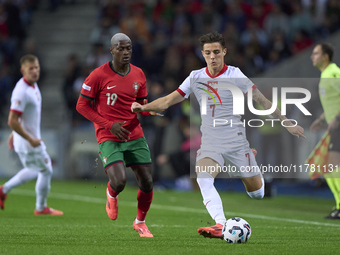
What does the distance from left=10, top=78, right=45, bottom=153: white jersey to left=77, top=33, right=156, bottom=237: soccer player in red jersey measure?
Result: 2.37 metres

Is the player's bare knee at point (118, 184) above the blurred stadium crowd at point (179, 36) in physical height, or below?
below

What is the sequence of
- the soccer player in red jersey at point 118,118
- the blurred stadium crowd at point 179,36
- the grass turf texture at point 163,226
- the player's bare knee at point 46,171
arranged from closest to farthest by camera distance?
the grass turf texture at point 163,226 < the soccer player in red jersey at point 118,118 < the player's bare knee at point 46,171 < the blurred stadium crowd at point 179,36

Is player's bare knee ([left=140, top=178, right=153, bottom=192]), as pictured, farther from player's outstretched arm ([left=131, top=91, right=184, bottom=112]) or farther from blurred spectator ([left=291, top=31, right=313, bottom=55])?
blurred spectator ([left=291, top=31, right=313, bottom=55])

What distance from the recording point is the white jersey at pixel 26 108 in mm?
9758

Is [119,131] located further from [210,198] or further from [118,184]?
[210,198]

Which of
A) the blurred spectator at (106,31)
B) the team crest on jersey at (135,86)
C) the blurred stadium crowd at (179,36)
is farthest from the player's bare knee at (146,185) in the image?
the blurred spectator at (106,31)

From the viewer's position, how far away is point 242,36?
18125 mm

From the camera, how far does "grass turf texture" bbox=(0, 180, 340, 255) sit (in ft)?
21.0

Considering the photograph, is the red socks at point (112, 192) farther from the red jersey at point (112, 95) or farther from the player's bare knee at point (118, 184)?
the red jersey at point (112, 95)

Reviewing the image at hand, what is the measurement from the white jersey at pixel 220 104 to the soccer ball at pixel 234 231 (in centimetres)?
Answer: 90

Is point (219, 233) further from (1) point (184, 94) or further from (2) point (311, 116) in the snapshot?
(2) point (311, 116)

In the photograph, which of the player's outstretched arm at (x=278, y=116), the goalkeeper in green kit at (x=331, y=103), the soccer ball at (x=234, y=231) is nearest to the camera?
the soccer ball at (x=234, y=231)

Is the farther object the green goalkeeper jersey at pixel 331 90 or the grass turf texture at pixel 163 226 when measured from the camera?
the green goalkeeper jersey at pixel 331 90

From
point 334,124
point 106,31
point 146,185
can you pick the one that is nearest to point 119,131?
point 146,185
